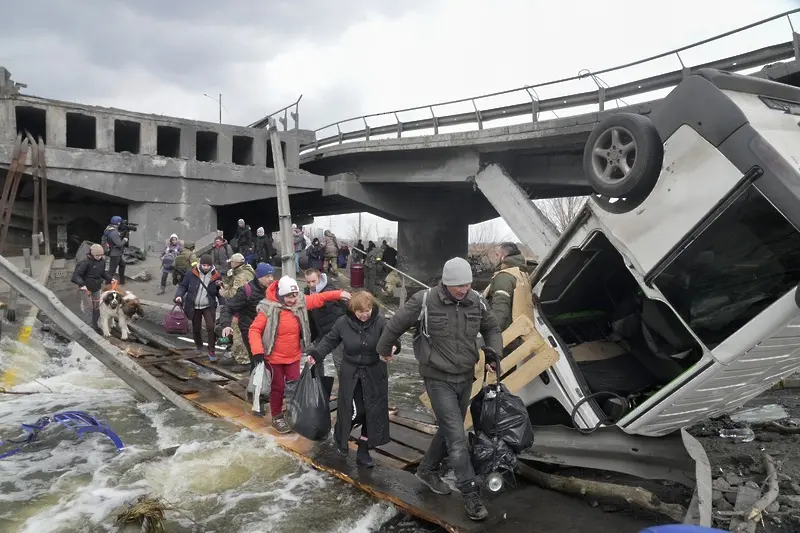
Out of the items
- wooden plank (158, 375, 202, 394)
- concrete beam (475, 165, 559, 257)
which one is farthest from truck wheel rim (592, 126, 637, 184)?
concrete beam (475, 165, 559, 257)

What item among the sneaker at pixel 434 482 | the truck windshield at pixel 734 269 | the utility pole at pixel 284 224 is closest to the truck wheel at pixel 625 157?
the truck windshield at pixel 734 269

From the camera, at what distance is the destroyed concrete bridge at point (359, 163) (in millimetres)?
13398

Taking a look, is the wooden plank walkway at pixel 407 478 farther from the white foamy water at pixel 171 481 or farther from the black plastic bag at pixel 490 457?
the black plastic bag at pixel 490 457

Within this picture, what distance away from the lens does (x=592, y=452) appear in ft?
14.1

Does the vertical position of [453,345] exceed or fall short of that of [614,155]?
it falls short

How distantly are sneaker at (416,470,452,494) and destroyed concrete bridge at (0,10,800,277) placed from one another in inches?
373

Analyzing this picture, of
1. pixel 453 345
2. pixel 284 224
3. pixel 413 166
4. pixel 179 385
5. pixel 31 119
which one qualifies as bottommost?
pixel 179 385

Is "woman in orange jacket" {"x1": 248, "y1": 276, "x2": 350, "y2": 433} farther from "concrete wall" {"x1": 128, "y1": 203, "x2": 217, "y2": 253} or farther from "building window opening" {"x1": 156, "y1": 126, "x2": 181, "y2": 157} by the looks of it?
"building window opening" {"x1": 156, "y1": 126, "x2": 181, "y2": 157}

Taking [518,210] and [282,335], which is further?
[518,210]

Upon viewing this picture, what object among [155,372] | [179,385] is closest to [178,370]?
[155,372]

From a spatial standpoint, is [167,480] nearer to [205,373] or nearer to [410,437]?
[410,437]

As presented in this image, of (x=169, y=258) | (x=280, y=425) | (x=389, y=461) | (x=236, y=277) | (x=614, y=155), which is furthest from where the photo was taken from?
(x=169, y=258)

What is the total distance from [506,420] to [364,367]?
126 centimetres

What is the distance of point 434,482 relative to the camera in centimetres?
421
